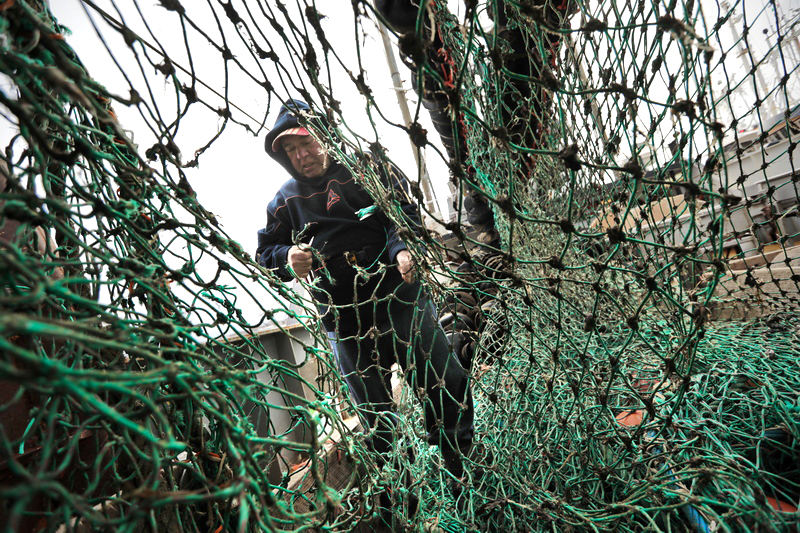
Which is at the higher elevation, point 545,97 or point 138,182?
point 545,97

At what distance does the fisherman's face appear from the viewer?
1838 millimetres

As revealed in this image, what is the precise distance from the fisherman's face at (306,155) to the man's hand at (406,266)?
695 millimetres

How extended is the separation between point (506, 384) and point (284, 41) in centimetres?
186

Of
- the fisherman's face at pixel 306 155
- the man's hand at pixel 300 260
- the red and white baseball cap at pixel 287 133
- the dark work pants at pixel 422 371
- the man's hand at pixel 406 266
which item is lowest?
the dark work pants at pixel 422 371

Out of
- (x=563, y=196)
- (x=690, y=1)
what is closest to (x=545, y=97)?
(x=563, y=196)

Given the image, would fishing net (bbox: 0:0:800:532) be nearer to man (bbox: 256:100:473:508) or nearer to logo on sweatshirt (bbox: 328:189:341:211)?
man (bbox: 256:100:473:508)

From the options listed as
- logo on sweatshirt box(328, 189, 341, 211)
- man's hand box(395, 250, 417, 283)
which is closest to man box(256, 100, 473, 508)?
logo on sweatshirt box(328, 189, 341, 211)

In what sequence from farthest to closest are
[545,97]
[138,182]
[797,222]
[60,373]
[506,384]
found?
[797,222], [545,97], [506,384], [138,182], [60,373]

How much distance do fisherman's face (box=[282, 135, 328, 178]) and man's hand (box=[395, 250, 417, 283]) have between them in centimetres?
70

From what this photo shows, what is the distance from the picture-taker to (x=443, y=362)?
5.72ft

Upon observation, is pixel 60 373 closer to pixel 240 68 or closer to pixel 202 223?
pixel 202 223

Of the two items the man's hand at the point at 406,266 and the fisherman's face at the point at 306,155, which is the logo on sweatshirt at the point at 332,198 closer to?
the fisherman's face at the point at 306,155

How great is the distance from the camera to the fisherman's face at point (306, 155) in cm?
184

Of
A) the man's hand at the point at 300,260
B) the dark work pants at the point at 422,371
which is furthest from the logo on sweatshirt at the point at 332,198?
the dark work pants at the point at 422,371
